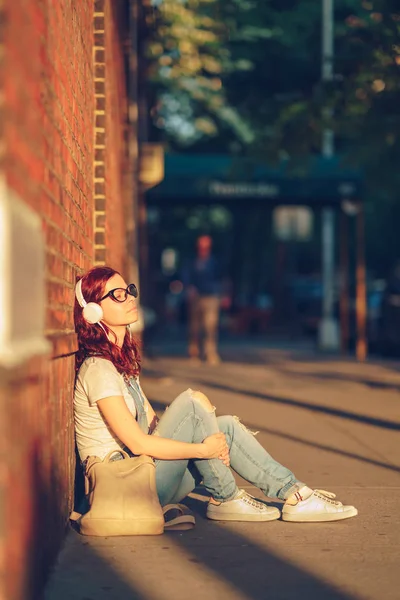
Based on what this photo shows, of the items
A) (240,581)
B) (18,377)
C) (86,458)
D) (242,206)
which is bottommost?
(240,581)

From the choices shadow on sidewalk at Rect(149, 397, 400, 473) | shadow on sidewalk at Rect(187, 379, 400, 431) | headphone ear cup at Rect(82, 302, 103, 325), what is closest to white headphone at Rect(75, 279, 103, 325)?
headphone ear cup at Rect(82, 302, 103, 325)

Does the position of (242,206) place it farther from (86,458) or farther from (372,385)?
(86,458)

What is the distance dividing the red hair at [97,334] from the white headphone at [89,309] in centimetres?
2

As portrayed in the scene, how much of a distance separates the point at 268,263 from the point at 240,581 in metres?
49.7

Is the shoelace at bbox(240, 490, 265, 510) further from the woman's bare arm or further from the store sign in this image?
the store sign

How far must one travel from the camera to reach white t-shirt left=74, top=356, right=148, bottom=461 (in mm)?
5395

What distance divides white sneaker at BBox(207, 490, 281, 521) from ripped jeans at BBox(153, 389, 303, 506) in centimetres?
4

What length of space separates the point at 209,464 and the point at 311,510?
573 millimetres

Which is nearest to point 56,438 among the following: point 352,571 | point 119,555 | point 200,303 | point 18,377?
point 119,555

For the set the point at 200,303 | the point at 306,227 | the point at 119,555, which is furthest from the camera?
the point at 306,227

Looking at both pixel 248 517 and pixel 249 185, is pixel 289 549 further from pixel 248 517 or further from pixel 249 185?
pixel 249 185

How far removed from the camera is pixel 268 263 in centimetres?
5419

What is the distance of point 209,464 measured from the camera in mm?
5680

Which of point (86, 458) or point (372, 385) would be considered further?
point (372, 385)
